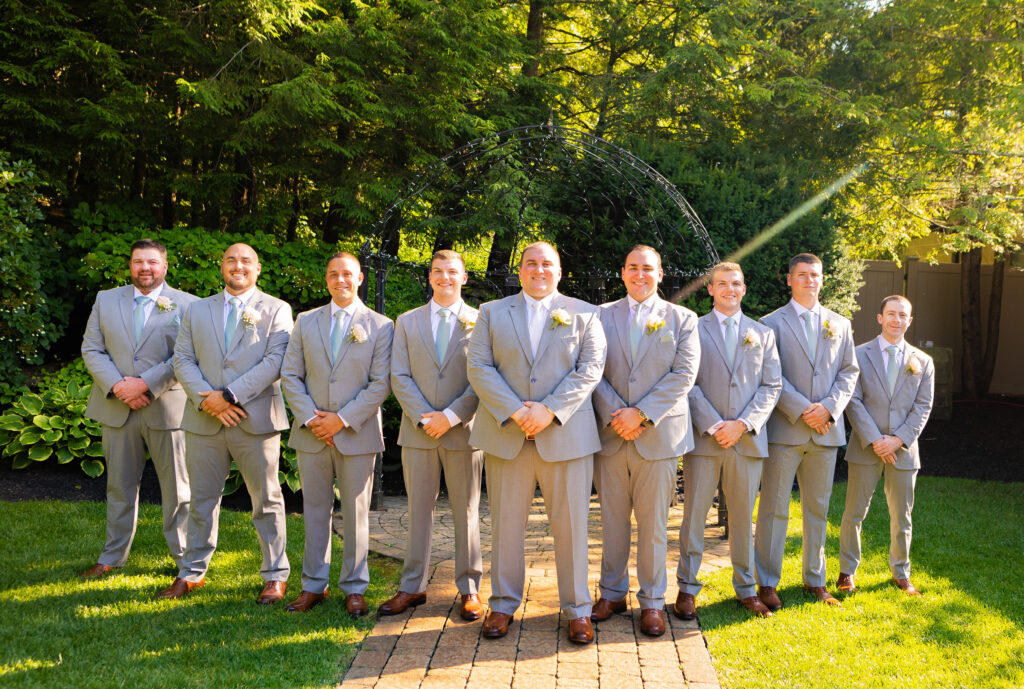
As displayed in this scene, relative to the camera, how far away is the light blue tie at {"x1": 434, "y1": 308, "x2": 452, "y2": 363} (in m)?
4.66

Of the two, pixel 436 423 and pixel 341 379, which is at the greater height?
pixel 341 379

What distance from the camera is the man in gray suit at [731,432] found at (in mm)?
4660

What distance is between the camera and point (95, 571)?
5168mm

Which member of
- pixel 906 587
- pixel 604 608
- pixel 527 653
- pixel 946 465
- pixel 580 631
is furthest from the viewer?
pixel 946 465

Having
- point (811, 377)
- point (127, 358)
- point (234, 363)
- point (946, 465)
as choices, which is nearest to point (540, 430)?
point (811, 377)

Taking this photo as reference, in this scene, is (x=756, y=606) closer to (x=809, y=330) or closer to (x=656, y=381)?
(x=656, y=381)

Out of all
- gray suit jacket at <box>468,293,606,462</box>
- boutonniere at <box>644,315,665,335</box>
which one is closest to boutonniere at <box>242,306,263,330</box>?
gray suit jacket at <box>468,293,606,462</box>

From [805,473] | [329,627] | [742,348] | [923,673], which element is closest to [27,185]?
[329,627]

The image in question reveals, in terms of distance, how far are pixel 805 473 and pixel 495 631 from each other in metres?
2.23

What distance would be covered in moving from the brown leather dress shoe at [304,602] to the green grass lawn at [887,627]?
2320mm

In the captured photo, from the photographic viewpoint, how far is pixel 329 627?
14.5 ft

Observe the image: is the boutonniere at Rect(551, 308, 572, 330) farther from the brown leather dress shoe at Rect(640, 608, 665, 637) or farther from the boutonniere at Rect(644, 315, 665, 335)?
the brown leather dress shoe at Rect(640, 608, 665, 637)

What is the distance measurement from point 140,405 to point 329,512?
4.83 feet

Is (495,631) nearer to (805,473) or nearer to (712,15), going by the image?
(805,473)
